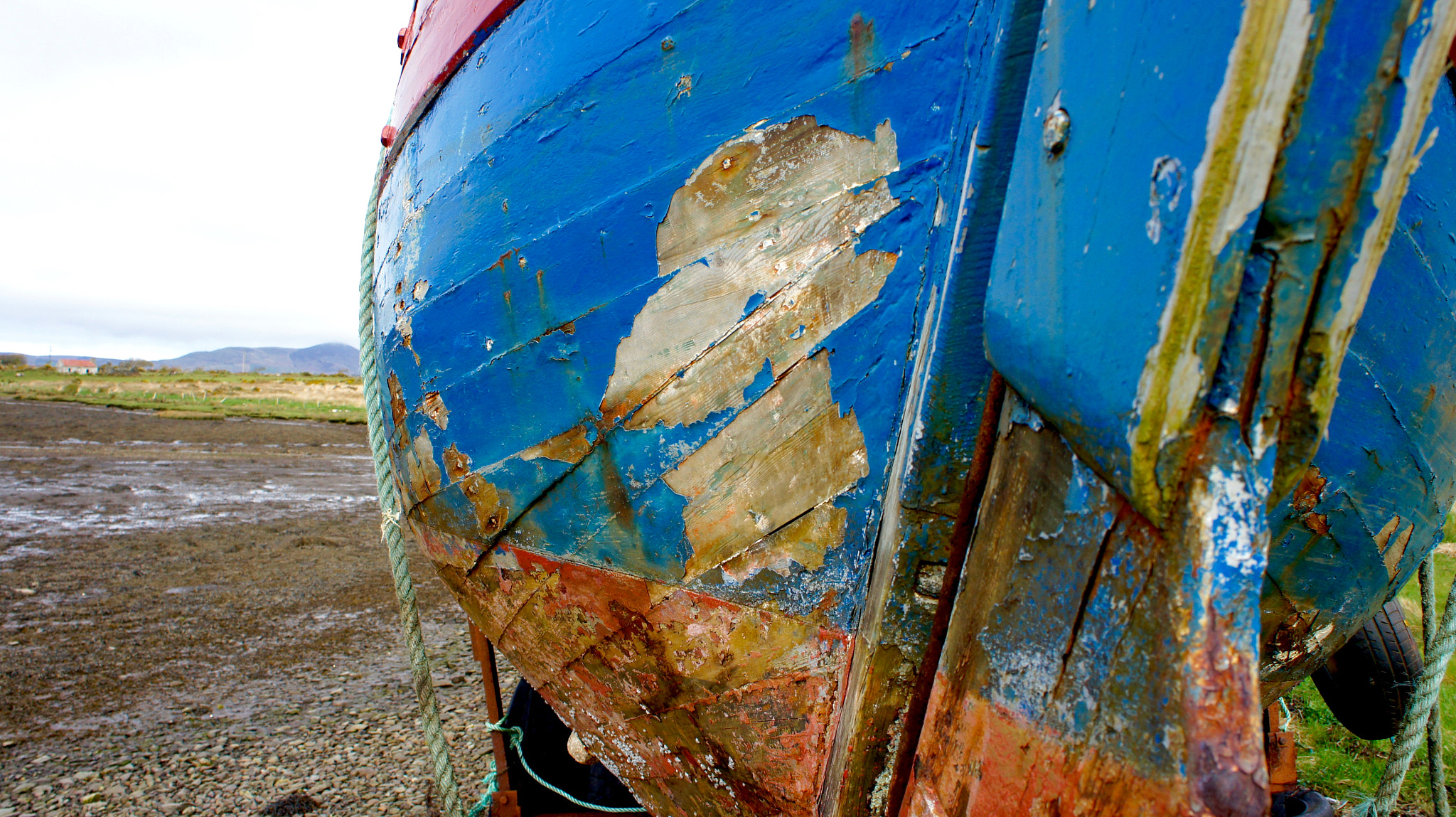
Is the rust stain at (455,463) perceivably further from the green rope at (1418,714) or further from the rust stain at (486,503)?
the green rope at (1418,714)

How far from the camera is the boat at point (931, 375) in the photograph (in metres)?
0.60

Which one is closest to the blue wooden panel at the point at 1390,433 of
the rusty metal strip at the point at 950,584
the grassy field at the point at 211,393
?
the rusty metal strip at the point at 950,584

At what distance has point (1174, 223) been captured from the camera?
0.60m

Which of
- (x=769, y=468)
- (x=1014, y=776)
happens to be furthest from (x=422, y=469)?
(x=1014, y=776)

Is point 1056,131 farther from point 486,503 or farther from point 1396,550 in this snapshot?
point 486,503

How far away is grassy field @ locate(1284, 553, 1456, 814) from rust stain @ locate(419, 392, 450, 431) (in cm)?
310

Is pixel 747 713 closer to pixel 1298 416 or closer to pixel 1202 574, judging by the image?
pixel 1202 574

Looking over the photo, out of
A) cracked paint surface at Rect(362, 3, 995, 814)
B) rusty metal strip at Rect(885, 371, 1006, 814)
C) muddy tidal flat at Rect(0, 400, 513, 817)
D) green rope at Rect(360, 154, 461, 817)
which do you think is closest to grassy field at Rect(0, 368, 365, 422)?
muddy tidal flat at Rect(0, 400, 513, 817)

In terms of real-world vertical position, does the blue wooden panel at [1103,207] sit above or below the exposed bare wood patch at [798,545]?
above

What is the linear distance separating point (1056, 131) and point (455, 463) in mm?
1289

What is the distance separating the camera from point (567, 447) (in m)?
1.29

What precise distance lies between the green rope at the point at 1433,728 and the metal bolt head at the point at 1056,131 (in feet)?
6.33

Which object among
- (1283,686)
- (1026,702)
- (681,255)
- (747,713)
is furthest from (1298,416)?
(1283,686)

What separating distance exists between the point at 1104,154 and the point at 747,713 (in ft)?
3.19
